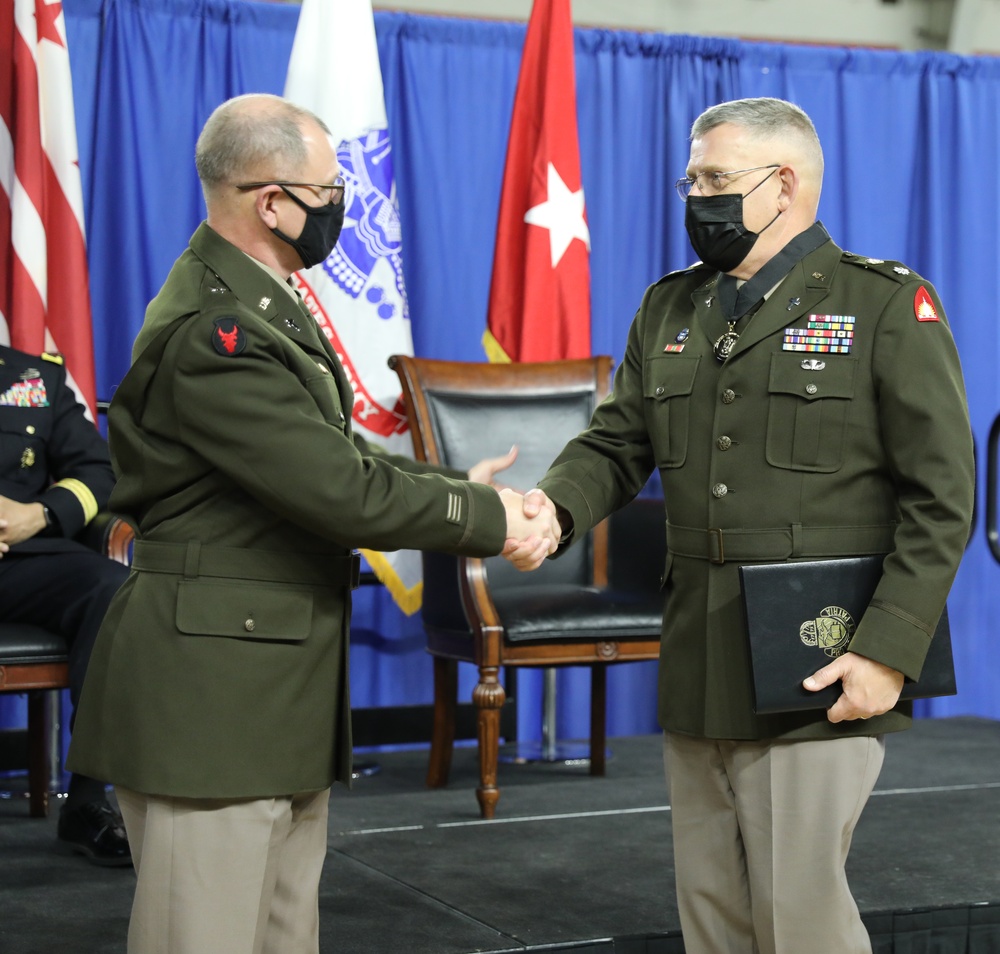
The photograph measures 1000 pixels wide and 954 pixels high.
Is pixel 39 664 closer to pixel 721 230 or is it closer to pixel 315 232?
pixel 315 232

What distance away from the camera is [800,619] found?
6.35 feet

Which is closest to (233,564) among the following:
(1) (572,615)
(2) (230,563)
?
(2) (230,563)

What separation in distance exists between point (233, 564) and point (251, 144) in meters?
0.59

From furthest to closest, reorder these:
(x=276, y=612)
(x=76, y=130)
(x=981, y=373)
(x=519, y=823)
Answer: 1. (x=981, y=373)
2. (x=76, y=130)
3. (x=519, y=823)
4. (x=276, y=612)

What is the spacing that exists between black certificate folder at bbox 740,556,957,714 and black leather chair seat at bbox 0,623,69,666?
1.95 metres

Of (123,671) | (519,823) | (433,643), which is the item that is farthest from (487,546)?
(433,643)

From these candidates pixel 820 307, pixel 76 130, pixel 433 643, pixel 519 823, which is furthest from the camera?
pixel 76 130

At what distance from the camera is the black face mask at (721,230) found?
2.13 meters

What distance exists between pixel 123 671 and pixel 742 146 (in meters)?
1.19

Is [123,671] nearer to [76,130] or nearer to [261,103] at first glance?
[261,103]

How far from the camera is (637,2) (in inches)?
223

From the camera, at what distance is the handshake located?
2096mm

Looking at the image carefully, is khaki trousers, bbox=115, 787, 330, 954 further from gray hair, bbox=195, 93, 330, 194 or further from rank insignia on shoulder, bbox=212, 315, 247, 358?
gray hair, bbox=195, 93, 330, 194

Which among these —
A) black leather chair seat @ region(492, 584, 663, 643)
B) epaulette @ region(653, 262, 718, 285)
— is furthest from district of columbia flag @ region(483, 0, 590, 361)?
epaulette @ region(653, 262, 718, 285)
